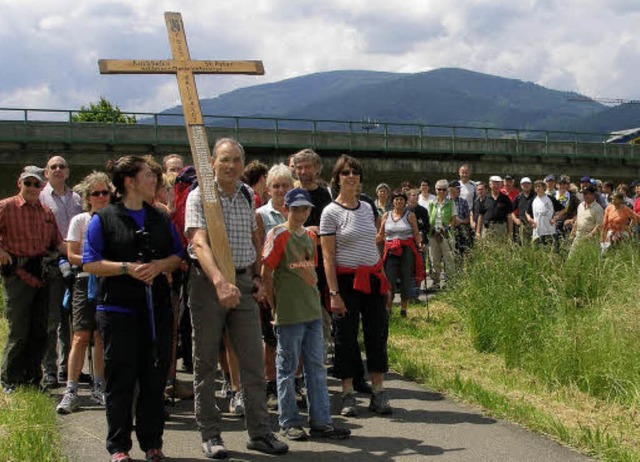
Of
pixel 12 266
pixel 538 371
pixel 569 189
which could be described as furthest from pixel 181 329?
pixel 569 189

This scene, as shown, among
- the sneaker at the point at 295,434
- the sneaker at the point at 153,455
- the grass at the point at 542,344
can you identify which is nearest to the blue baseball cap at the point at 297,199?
the sneaker at the point at 295,434

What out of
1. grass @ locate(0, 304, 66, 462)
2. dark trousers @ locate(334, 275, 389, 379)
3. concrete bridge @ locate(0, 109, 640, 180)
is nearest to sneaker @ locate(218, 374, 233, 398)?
dark trousers @ locate(334, 275, 389, 379)

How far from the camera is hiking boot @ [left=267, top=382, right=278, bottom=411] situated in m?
6.98

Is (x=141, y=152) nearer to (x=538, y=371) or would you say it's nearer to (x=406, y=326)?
(x=406, y=326)

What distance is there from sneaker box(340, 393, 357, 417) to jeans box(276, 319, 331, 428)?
0.59 metres

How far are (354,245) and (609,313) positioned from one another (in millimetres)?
3025

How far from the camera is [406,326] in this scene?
10859mm

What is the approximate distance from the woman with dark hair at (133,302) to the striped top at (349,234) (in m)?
1.72

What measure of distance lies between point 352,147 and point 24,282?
92.9 ft

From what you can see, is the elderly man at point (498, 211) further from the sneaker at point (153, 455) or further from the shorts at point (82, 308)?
the sneaker at point (153, 455)

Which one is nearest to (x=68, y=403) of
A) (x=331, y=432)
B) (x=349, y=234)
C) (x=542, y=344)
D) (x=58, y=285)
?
(x=58, y=285)

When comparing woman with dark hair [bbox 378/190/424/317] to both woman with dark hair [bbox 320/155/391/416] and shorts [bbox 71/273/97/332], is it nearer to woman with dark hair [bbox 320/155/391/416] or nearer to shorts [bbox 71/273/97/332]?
woman with dark hair [bbox 320/155/391/416]

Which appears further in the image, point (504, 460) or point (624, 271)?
point (624, 271)

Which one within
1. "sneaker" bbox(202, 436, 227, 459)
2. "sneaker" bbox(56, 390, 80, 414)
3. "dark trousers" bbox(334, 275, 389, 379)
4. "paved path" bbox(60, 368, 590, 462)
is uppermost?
"dark trousers" bbox(334, 275, 389, 379)
